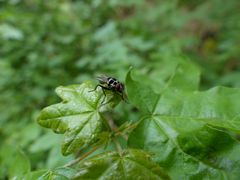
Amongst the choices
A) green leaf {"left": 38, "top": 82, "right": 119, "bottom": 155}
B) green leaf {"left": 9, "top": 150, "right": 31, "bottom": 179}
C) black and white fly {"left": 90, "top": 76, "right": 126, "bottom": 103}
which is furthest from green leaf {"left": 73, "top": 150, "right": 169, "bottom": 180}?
green leaf {"left": 9, "top": 150, "right": 31, "bottom": 179}

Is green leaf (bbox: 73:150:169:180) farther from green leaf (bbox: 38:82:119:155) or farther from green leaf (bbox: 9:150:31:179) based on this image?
green leaf (bbox: 9:150:31:179)

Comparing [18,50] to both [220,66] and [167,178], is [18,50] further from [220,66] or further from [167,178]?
[167,178]

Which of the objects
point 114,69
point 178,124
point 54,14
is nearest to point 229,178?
point 178,124

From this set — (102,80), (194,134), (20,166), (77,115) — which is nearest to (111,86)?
(102,80)

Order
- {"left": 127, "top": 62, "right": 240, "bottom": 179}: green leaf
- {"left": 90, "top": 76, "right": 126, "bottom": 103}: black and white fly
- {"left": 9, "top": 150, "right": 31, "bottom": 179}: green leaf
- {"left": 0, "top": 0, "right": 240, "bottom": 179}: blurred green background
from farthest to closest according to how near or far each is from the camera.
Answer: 1. {"left": 0, "top": 0, "right": 240, "bottom": 179}: blurred green background
2. {"left": 9, "top": 150, "right": 31, "bottom": 179}: green leaf
3. {"left": 90, "top": 76, "right": 126, "bottom": 103}: black and white fly
4. {"left": 127, "top": 62, "right": 240, "bottom": 179}: green leaf

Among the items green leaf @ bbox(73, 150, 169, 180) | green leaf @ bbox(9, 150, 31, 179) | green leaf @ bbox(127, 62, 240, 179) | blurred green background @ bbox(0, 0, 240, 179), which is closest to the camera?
green leaf @ bbox(73, 150, 169, 180)
